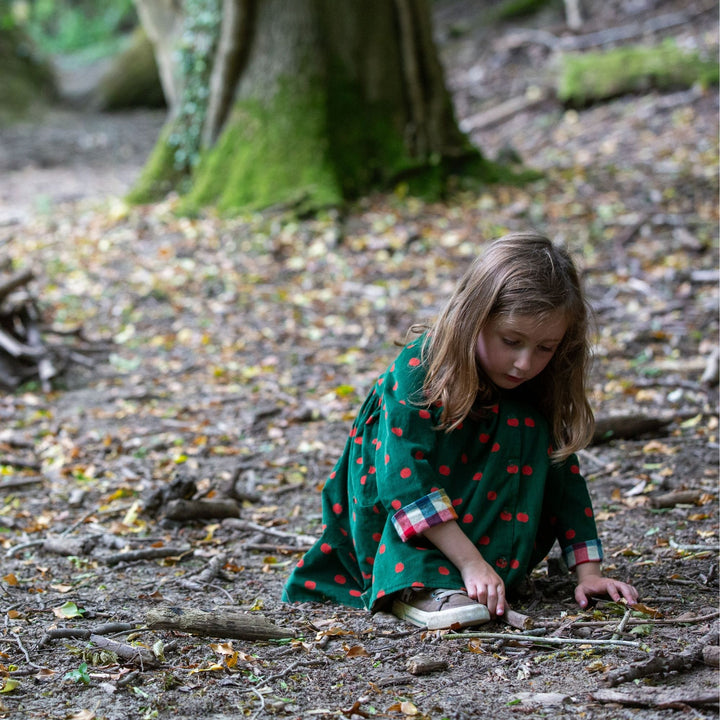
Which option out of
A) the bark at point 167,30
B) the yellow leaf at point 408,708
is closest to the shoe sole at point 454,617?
the yellow leaf at point 408,708

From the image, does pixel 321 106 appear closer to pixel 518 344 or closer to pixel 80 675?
pixel 518 344

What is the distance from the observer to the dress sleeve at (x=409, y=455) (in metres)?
2.74

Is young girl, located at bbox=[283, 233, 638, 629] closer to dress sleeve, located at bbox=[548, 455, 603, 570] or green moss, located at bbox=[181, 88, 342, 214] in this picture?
dress sleeve, located at bbox=[548, 455, 603, 570]

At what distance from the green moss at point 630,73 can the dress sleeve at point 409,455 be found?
890 cm

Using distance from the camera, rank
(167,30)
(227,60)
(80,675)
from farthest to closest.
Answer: (167,30) < (227,60) < (80,675)

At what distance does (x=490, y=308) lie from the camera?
2.75 metres

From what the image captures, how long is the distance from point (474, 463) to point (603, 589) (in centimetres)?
57

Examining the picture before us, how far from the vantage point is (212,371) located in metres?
5.97

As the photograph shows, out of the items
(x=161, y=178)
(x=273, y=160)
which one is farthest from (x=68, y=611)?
(x=161, y=178)

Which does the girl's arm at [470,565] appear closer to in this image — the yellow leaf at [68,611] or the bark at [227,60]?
the yellow leaf at [68,611]

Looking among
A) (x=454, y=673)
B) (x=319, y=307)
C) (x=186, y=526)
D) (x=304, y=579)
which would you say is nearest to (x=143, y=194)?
(x=319, y=307)

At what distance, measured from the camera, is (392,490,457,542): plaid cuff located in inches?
108

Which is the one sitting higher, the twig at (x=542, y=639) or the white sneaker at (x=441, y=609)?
the white sneaker at (x=441, y=609)

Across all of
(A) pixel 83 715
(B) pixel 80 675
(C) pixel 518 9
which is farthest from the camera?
(C) pixel 518 9
